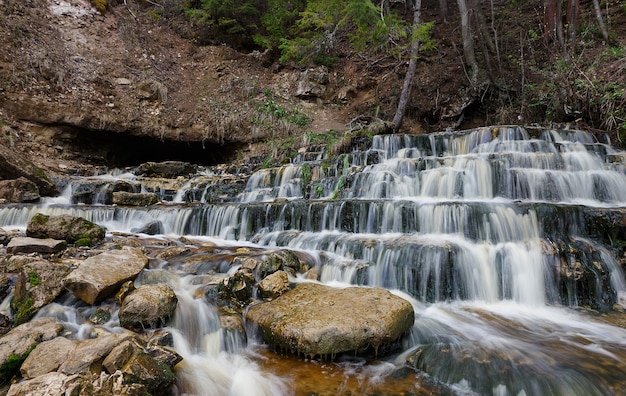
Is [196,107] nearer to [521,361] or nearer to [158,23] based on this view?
[158,23]

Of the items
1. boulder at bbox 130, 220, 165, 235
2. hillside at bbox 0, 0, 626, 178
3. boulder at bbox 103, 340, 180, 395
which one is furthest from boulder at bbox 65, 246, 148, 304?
hillside at bbox 0, 0, 626, 178

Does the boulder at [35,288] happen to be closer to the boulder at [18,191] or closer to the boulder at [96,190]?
the boulder at [18,191]

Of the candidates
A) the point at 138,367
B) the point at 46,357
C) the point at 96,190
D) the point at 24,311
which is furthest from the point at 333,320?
the point at 96,190

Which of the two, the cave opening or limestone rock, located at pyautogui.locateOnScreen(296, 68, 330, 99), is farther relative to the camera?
limestone rock, located at pyautogui.locateOnScreen(296, 68, 330, 99)

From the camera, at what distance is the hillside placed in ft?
36.7

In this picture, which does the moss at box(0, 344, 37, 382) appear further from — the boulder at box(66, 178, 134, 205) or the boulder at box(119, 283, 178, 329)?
the boulder at box(66, 178, 134, 205)

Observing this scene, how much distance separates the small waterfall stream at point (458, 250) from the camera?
2824 millimetres

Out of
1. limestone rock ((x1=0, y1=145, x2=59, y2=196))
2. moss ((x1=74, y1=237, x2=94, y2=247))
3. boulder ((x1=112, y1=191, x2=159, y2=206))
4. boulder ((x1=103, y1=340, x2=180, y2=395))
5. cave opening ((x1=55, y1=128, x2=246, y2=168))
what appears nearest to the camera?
boulder ((x1=103, y1=340, x2=180, y2=395))

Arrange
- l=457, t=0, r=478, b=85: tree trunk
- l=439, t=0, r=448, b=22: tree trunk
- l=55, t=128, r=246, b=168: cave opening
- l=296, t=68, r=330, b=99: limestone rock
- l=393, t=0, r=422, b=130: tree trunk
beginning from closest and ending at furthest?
1. l=393, t=0, r=422, b=130: tree trunk
2. l=457, t=0, r=478, b=85: tree trunk
3. l=55, t=128, r=246, b=168: cave opening
4. l=296, t=68, r=330, b=99: limestone rock
5. l=439, t=0, r=448, b=22: tree trunk

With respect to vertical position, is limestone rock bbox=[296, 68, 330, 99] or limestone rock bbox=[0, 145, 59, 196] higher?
limestone rock bbox=[296, 68, 330, 99]

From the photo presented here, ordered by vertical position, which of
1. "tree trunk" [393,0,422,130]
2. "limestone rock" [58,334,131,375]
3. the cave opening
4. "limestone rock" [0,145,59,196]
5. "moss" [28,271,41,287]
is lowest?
"limestone rock" [58,334,131,375]

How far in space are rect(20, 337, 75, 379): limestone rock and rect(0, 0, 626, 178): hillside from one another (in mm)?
9497

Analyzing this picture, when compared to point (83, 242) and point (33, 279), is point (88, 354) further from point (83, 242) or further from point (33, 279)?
point (83, 242)

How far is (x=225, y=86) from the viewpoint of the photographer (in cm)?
1567
